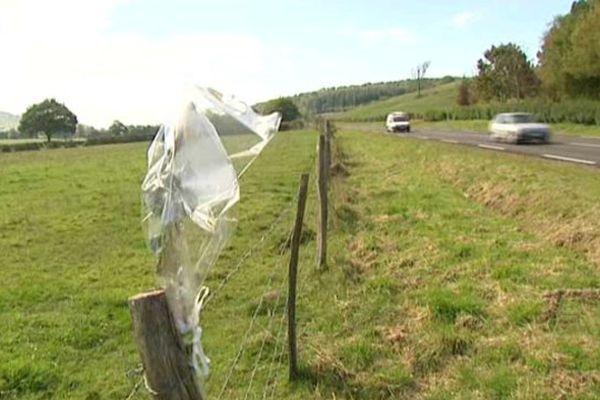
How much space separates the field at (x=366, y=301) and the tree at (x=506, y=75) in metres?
65.8

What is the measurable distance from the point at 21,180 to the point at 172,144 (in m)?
23.5

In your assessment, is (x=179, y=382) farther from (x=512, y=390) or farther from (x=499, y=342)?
(x=499, y=342)

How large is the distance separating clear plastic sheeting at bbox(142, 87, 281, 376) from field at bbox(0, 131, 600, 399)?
255 cm

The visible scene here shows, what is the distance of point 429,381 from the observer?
464 cm

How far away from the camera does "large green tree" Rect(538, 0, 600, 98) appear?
146 feet

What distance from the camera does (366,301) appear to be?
6484 mm

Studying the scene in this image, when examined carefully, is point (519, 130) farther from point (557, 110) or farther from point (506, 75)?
point (506, 75)

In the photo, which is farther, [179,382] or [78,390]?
[78,390]

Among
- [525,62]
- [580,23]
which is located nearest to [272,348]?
[580,23]

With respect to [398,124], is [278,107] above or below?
above

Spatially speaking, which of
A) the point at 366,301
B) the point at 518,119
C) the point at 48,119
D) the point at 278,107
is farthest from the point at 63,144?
the point at 366,301

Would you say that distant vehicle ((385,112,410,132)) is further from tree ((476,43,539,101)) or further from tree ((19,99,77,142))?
tree ((19,99,77,142))

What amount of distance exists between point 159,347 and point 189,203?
0.56 metres

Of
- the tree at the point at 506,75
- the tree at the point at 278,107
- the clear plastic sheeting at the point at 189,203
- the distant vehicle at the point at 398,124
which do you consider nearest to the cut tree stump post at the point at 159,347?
the clear plastic sheeting at the point at 189,203
